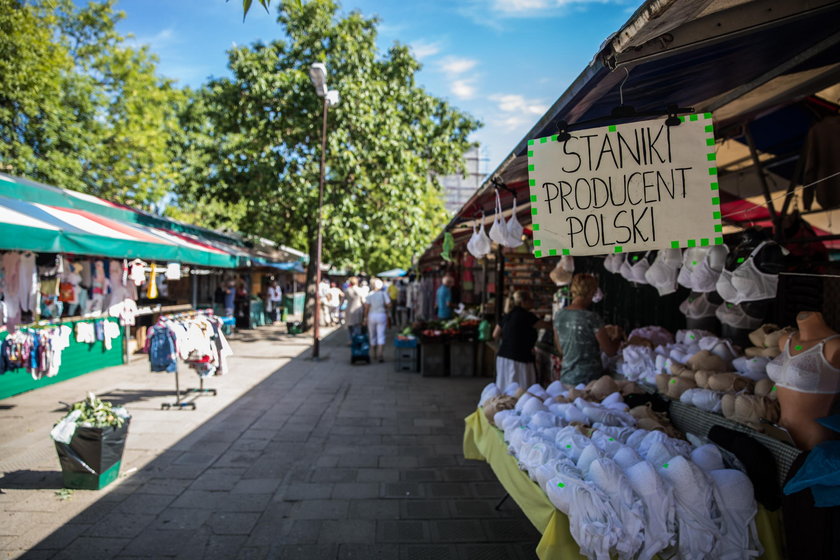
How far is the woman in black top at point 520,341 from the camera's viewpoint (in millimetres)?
5910

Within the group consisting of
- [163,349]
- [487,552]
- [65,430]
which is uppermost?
[163,349]

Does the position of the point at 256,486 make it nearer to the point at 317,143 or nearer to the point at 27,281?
the point at 27,281

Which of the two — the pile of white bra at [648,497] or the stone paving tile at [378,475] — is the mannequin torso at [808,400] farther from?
the stone paving tile at [378,475]

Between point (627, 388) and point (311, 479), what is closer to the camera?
point (627, 388)

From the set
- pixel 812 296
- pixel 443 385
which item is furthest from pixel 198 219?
pixel 812 296

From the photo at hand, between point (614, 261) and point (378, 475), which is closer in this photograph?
point (378, 475)

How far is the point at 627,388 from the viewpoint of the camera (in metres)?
4.09

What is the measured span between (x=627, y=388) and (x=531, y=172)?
97.9 inches

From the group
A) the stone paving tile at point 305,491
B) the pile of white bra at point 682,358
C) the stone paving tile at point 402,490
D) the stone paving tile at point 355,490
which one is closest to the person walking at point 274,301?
the stone paving tile at point 305,491

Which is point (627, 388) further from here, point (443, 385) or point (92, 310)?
point (92, 310)

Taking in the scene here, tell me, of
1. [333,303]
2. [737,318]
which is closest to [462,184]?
[333,303]

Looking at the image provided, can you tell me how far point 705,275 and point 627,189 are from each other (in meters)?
2.14

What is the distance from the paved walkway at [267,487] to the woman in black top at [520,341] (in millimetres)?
1153

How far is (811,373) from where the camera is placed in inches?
102
